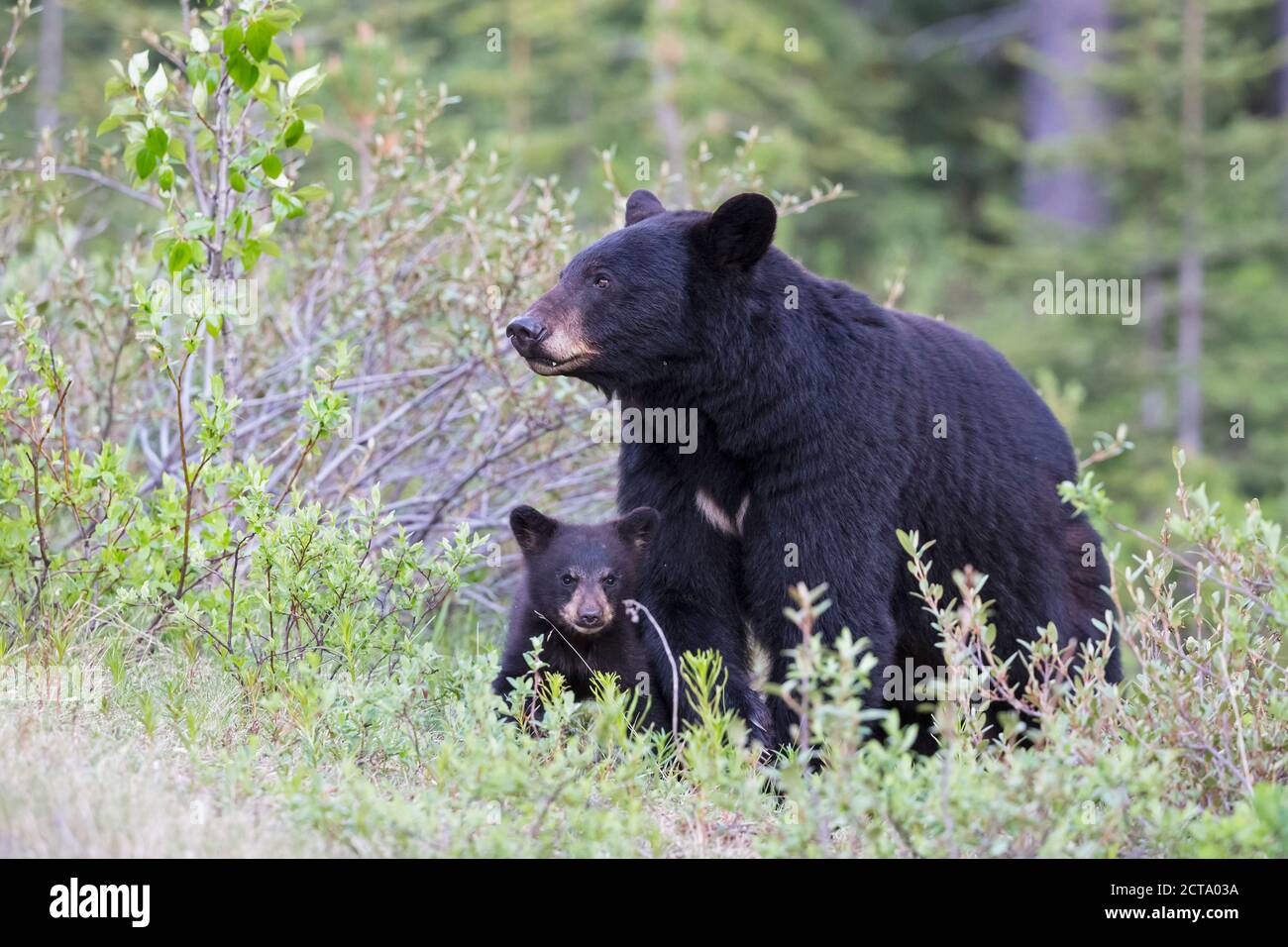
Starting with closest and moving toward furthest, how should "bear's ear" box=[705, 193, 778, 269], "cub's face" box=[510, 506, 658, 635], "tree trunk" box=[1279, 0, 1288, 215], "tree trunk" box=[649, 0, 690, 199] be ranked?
"bear's ear" box=[705, 193, 778, 269]
"cub's face" box=[510, 506, 658, 635]
"tree trunk" box=[649, 0, 690, 199]
"tree trunk" box=[1279, 0, 1288, 215]

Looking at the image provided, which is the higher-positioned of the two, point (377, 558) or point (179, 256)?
point (179, 256)

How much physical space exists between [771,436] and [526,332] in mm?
841

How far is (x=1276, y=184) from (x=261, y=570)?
13.2 m

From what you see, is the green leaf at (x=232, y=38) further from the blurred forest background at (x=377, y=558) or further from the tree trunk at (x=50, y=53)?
the tree trunk at (x=50, y=53)

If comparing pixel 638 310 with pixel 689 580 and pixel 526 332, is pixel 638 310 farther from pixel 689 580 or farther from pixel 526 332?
pixel 689 580

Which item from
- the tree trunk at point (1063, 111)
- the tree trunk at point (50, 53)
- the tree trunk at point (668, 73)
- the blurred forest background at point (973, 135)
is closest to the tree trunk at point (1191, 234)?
the blurred forest background at point (973, 135)

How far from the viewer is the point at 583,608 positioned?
529cm

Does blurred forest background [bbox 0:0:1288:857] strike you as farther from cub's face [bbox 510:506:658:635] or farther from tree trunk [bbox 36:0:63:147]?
tree trunk [bbox 36:0:63:147]

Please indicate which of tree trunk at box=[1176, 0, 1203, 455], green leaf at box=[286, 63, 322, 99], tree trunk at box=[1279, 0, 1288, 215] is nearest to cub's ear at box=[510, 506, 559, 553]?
green leaf at box=[286, 63, 322, 99]

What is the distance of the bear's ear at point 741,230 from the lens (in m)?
4.65

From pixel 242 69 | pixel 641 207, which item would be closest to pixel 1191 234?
pixel 641 207

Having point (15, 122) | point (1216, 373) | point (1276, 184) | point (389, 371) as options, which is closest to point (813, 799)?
point (389, 371)

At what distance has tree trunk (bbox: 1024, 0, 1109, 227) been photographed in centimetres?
1759

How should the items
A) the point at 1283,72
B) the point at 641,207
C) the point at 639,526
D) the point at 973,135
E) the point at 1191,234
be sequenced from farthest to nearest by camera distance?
the point at 973,135
the point at 1283,72
the point at 1191,234
the point at 641,207
the point at 639,526
